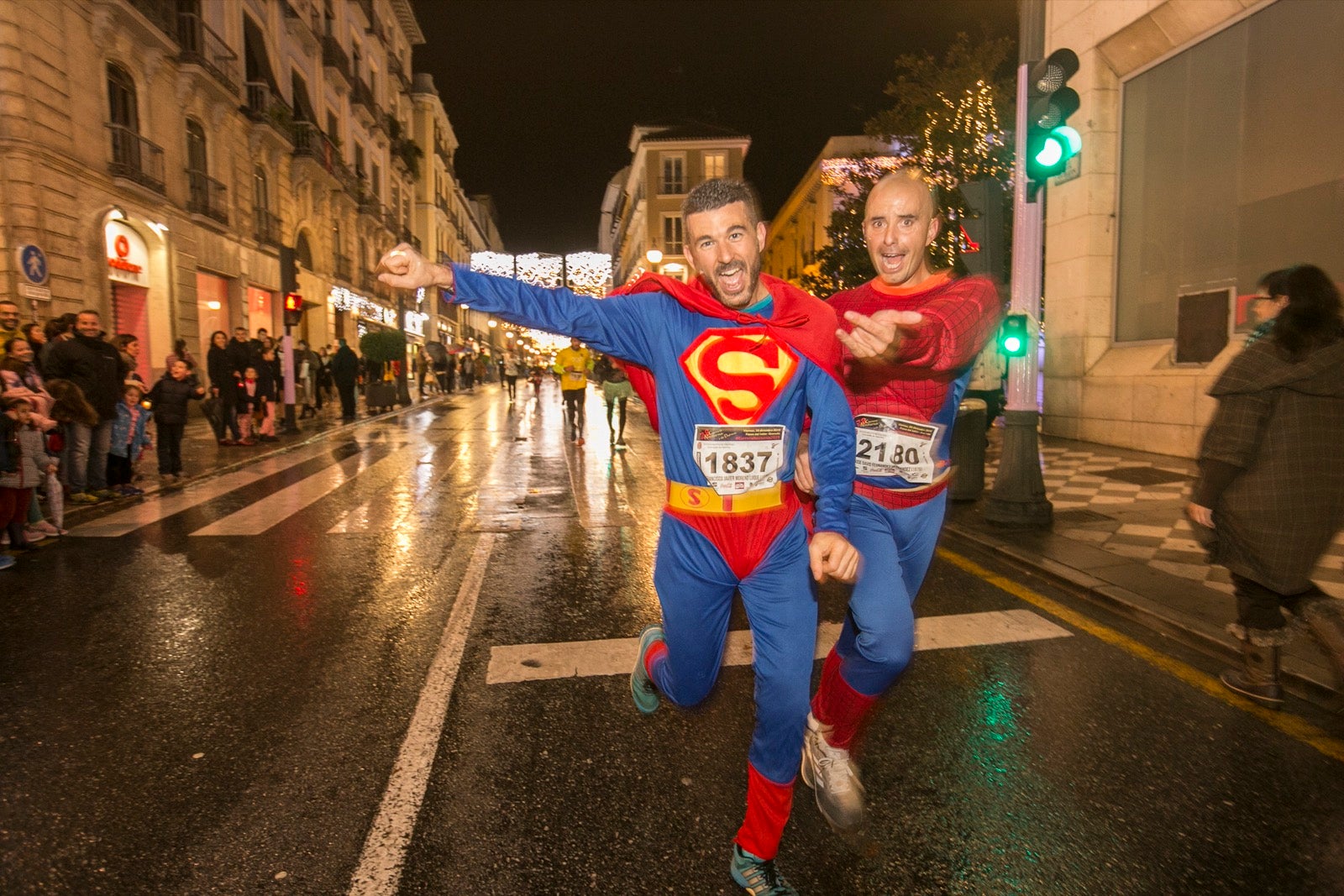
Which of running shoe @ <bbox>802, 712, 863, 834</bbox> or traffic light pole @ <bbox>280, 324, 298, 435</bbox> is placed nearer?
running shoe @ <bbox>802, 712, 863, 834</bbox>

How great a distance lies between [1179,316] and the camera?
12070mm

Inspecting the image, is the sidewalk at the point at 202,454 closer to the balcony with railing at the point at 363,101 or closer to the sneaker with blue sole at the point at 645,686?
the sneaker with blue sole at the point at 645,686

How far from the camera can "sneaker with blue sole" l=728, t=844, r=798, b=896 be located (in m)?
2.31

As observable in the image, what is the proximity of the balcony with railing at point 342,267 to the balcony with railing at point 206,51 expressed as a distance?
1113cm

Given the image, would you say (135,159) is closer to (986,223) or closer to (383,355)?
(383,355)

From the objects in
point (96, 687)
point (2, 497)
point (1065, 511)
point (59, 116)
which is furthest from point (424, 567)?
point (59, 116)

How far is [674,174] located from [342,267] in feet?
110

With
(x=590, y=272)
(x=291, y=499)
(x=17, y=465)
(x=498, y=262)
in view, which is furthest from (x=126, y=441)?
(x=590, y=272)

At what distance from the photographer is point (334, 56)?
3300 cm

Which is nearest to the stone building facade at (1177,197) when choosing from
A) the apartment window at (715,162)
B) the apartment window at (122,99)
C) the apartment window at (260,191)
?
the apartment window at (122,99)

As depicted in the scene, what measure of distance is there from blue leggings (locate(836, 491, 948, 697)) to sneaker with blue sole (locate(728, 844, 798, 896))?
2.13ft

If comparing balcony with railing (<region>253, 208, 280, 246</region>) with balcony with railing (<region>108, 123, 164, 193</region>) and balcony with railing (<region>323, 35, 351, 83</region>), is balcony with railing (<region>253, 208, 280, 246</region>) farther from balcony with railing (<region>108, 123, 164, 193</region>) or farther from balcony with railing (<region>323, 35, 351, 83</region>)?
balcony with railing (<region>323, 35, 351, 83</region>)

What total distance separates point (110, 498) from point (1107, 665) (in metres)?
9.51

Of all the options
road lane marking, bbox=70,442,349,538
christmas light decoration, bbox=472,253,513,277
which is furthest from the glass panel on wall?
christmas light decoration, bbox=472,253,513,277
